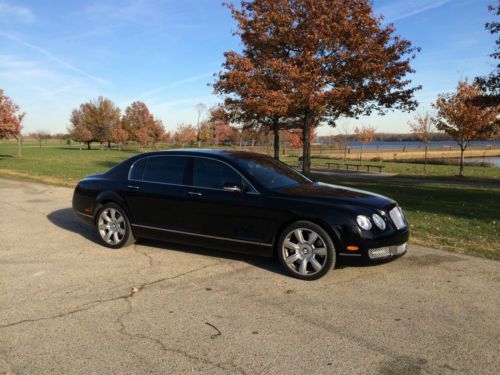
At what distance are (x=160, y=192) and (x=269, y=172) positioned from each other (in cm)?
150

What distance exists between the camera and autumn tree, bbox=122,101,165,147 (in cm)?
6529

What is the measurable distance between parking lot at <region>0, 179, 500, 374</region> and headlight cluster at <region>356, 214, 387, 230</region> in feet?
1.48

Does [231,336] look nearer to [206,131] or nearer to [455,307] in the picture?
[455,307]

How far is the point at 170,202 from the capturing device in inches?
217

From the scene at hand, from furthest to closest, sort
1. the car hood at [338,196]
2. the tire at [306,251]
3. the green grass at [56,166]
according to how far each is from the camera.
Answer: the green grass at [56,166] < the car hood at [338,196] < the tire at [306,251]

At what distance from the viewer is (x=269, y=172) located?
5504 mm

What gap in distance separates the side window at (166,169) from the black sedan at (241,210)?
1cm

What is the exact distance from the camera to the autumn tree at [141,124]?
65.3m

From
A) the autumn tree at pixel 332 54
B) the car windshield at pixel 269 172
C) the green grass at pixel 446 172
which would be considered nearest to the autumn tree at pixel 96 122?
the green grass at pixel 446 172

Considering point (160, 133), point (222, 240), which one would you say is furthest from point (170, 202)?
point (160, 133)

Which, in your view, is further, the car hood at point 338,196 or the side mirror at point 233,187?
the side mirror at point 233,187

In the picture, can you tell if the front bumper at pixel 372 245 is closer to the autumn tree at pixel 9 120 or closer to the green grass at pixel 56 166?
the green grass at pixel 56 166

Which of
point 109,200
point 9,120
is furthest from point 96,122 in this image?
point 109,200

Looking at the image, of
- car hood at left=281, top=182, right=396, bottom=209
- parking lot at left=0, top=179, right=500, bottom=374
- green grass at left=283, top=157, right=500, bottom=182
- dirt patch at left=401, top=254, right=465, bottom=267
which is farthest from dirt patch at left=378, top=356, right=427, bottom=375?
green grass at left=283, top=157, right=500, bottom=182
